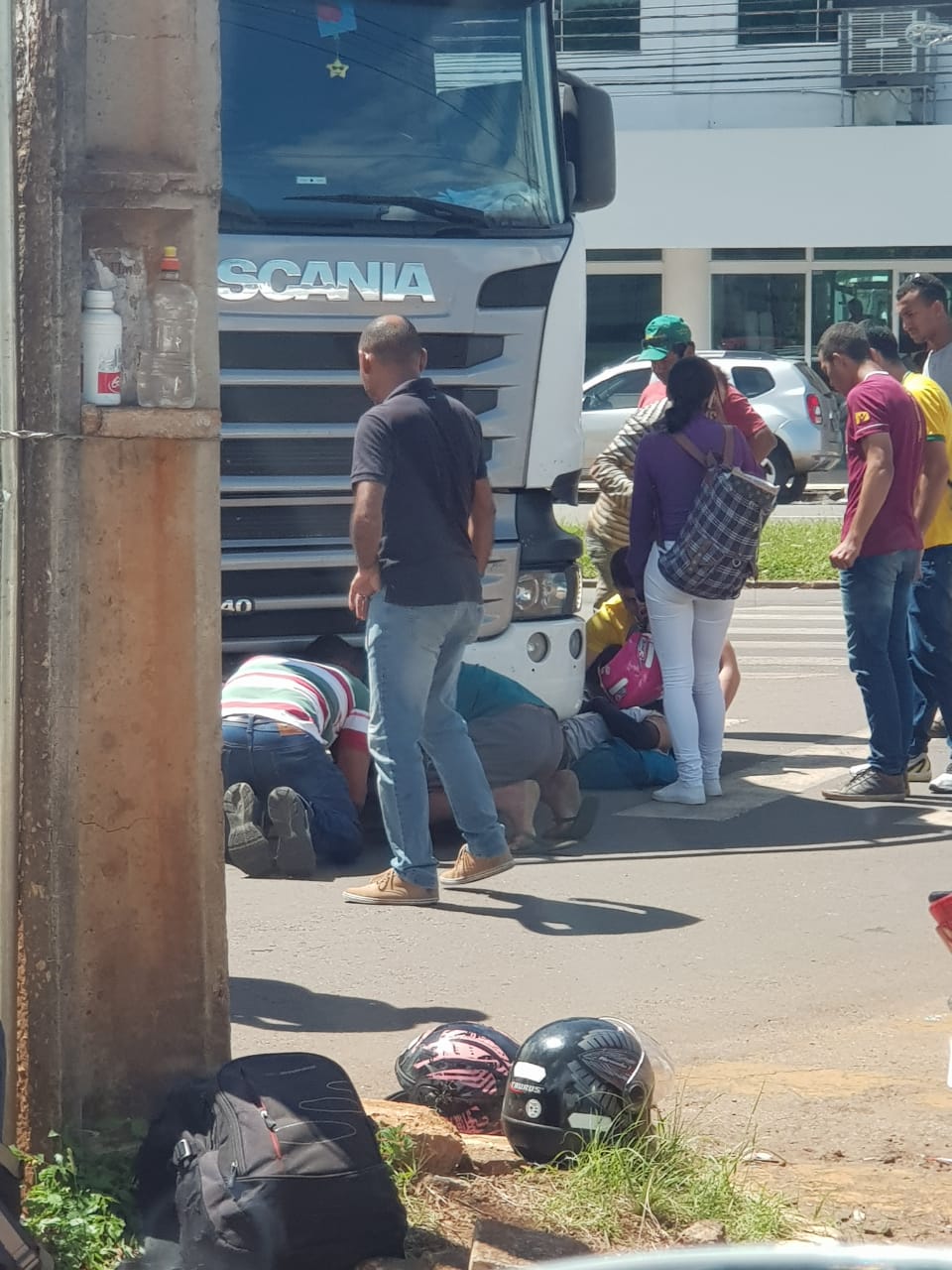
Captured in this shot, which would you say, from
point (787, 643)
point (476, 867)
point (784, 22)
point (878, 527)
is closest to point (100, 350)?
point (476, 867)

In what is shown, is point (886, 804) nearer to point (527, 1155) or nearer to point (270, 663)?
point (270, 663)

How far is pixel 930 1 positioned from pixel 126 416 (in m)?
28.0

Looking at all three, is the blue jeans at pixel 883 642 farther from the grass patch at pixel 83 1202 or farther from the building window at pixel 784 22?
the building window at pixel 784 22

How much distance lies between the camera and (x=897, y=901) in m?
6.68

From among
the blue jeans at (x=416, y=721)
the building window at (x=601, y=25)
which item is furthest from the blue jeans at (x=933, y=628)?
the building window at (x=601, y=25)

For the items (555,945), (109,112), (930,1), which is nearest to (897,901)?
(555,945)

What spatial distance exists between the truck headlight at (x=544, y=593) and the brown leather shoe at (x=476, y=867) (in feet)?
5.58

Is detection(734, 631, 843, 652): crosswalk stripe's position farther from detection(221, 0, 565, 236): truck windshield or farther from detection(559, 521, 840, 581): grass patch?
detection(221, 0, 565, 236): truck windshield

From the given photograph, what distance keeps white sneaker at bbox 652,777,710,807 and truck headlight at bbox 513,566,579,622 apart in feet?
3.00

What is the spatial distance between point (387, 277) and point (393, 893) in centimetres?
278

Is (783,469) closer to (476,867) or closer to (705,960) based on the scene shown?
(476,867)

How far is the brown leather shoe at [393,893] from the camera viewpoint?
6.55 meters

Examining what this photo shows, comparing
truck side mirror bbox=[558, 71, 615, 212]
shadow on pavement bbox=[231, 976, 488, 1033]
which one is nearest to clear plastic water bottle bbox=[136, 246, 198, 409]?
shadow on pavement bbox=[231, 976, 488, 1033]

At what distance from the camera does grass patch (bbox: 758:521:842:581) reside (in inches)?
718
